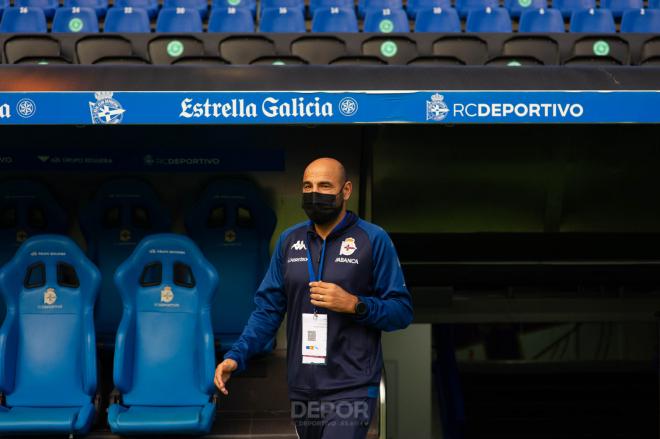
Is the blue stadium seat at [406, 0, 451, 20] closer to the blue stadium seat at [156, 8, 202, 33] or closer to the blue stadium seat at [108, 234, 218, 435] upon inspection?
the blue stadium seat at [156, 8, 202, 33]

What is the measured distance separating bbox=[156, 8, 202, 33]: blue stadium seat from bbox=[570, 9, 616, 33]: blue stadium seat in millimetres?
3701

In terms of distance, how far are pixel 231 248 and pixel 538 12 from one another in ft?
13.7

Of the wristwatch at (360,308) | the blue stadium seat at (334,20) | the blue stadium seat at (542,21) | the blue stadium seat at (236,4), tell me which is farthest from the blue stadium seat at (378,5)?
the wristwatch at (360,308)

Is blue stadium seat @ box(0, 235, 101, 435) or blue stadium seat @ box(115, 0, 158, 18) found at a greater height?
blue stadium seat @ box(115, 0, 158, 18)

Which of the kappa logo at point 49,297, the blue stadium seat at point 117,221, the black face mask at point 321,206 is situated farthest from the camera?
the blue stadium seat at point 117,221

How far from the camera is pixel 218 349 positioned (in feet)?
17.9

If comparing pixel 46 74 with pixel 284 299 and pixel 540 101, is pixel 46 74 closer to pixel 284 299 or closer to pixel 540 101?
pixel 284 299

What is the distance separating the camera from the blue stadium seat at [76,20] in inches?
303

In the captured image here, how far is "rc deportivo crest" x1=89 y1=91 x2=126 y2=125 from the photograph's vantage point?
4.30 m

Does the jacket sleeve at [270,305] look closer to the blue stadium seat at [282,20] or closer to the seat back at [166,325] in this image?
the seat back at [166,325]

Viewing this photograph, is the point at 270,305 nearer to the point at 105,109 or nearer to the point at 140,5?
the point at 105,109

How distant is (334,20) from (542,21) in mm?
2038

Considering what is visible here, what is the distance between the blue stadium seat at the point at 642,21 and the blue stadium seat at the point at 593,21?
150 millimetres

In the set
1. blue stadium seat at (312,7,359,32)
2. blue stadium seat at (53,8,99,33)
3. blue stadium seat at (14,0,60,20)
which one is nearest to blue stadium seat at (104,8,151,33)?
blue stadium seat at (53,8,99,33)
